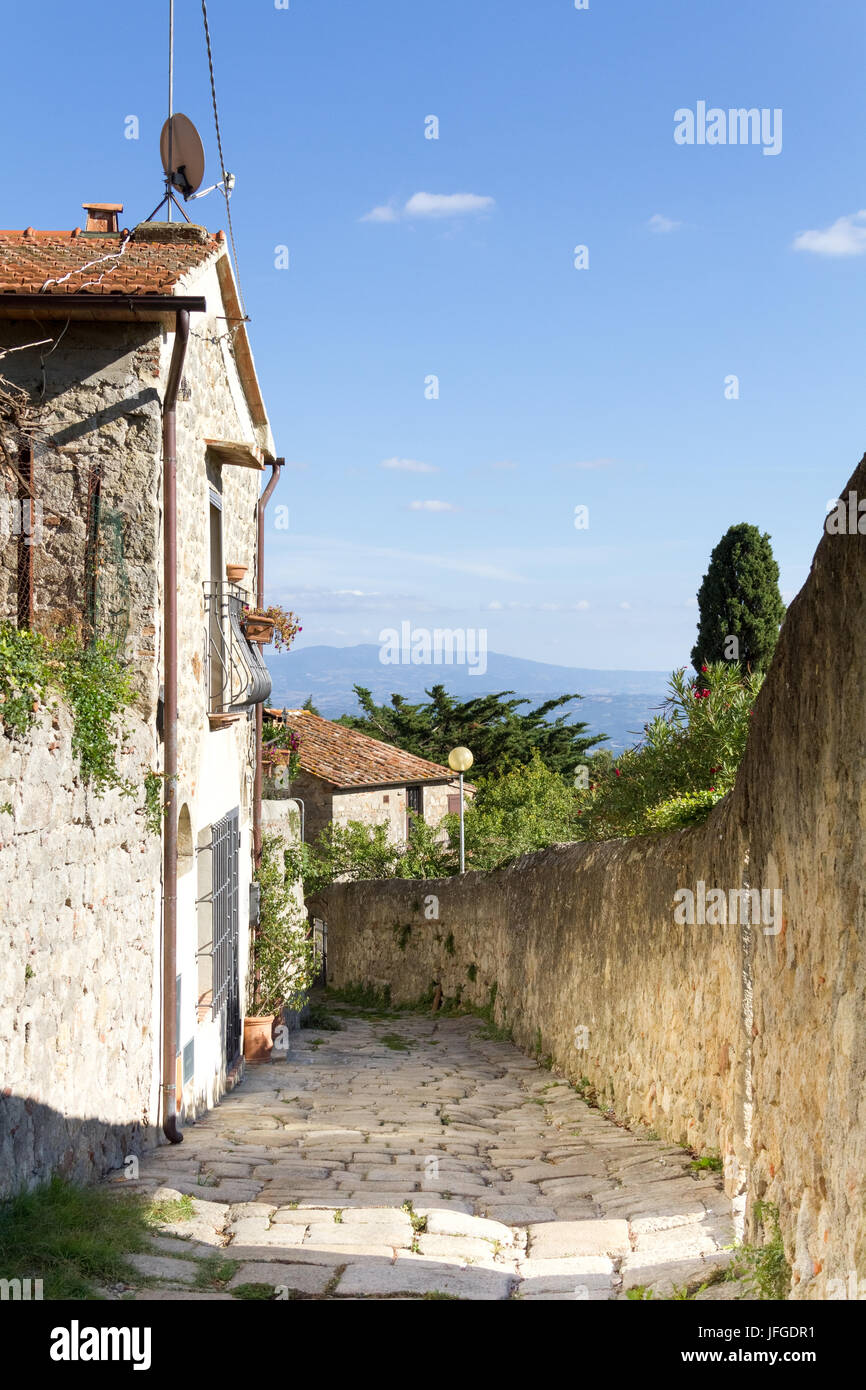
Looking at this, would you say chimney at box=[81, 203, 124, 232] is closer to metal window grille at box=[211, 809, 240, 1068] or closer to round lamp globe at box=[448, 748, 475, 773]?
metal window grille at box=[211, 809, 240, 1068]

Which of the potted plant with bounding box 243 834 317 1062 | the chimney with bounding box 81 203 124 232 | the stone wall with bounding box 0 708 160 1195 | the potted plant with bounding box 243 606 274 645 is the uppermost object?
the chimney with bounding box 81 203 124 232

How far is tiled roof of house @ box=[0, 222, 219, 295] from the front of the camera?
6484 mm

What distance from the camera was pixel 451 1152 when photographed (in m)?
6.57

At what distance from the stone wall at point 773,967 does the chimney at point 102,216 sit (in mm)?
6439

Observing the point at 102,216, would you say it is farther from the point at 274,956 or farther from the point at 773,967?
the point at 773,967

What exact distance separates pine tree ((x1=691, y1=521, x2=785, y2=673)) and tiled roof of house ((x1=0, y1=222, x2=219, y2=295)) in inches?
417

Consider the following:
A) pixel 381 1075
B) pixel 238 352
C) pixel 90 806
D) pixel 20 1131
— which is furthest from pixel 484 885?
pixel 20 1131

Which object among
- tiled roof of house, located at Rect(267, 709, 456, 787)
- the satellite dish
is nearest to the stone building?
the satellite dish

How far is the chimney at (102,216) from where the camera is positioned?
30.8 ft

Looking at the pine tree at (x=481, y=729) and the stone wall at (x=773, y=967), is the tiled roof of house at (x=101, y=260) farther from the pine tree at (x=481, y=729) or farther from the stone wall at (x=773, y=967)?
the pine tree at (x=481, y=729)

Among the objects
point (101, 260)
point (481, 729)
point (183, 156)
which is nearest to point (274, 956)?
point (101, 260)

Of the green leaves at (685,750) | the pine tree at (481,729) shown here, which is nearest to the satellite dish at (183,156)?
the green leaves at (685,750)

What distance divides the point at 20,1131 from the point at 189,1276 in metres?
0.82
